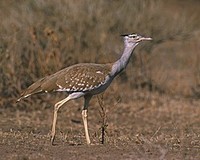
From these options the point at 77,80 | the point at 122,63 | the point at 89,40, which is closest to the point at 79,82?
the point at 77,80

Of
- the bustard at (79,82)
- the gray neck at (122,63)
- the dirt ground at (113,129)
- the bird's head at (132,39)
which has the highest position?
the bird's head at (132,39)

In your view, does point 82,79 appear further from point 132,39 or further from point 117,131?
point 117,131

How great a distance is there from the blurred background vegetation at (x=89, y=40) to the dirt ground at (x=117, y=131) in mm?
695

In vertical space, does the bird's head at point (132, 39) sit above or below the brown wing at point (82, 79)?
above

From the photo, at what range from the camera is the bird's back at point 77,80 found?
9.59m

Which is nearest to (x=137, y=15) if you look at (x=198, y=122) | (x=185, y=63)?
(x=185, y=63)

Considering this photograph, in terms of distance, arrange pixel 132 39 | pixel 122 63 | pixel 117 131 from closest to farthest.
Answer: pixel 122 63 < pixel 132 39 < pixel 117 131

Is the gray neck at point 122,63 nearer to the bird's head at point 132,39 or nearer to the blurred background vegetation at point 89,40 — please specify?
the bird's head at point 132,39

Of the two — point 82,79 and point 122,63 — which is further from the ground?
point 122,63

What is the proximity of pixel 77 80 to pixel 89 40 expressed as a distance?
24.1ft

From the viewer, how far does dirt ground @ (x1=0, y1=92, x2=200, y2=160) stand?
28.3ft

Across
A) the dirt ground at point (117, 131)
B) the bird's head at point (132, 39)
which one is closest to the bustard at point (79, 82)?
the bird's head at point (132, 39)

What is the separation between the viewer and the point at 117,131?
12406 millimetres

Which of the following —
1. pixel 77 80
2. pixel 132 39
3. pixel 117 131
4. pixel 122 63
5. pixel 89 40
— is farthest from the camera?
pixel 89 40
